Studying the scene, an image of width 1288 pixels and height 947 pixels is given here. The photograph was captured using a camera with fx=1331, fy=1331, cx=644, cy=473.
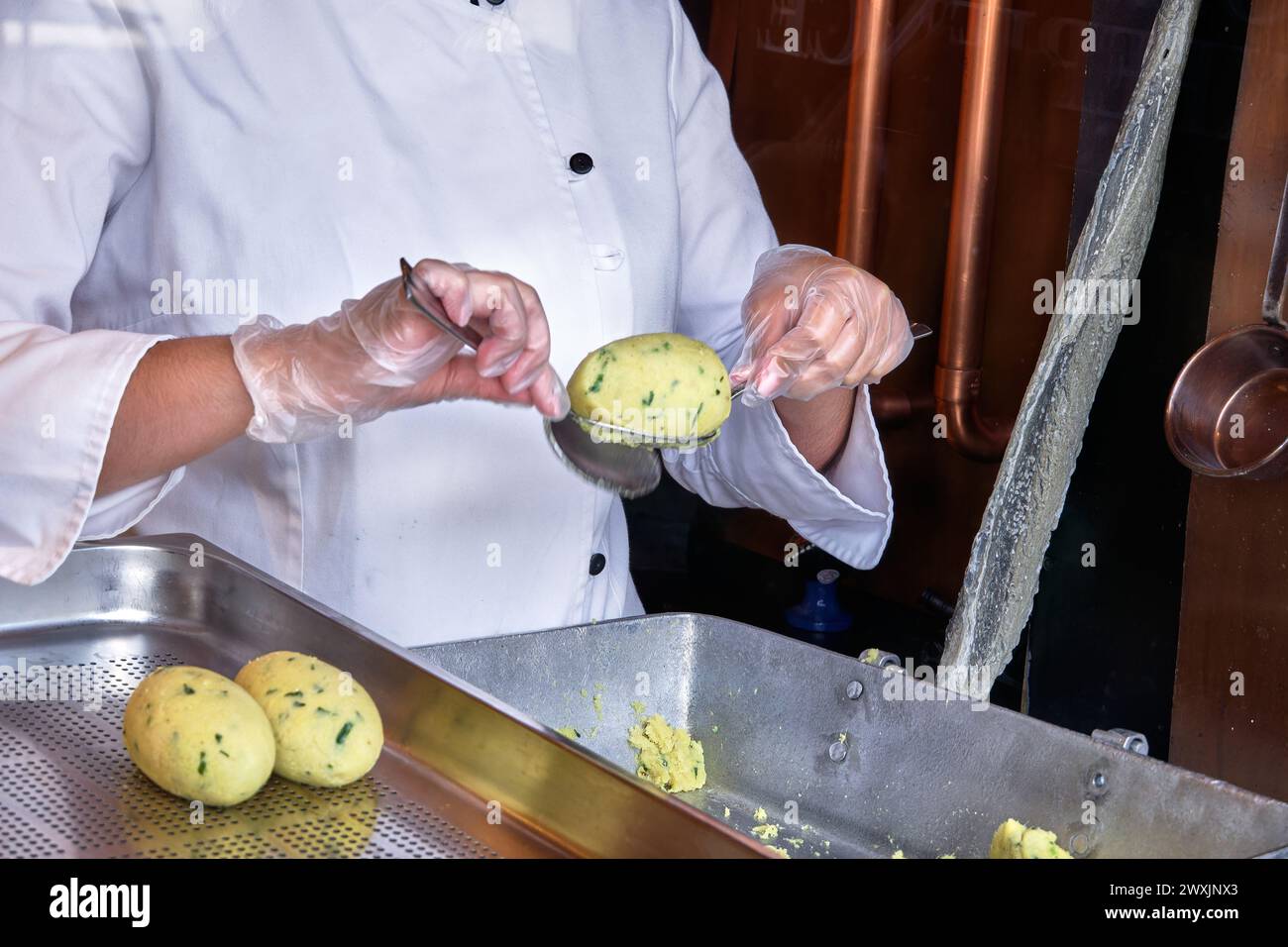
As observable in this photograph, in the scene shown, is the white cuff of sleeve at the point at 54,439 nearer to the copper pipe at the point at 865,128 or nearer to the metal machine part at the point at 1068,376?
the metal machine part at the point at 1068,376

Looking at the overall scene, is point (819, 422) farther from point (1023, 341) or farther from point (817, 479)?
point (1023, 341)

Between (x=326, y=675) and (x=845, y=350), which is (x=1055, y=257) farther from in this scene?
(x=326, y=675)

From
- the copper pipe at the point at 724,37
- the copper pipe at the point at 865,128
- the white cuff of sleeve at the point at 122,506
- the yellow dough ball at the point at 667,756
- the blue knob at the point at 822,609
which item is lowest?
the blue knob at the point at 822,609

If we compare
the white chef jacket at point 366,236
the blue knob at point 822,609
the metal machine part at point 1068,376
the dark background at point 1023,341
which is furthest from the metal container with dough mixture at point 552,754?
the blue knob at point 822,609

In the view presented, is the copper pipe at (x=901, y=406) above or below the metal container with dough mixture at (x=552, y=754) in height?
above

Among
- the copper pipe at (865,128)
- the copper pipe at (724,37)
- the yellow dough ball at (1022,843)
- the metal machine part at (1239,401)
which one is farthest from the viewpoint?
the copper pipe at (724,37)

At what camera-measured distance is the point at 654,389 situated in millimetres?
1264

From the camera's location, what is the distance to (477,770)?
3.13 feet

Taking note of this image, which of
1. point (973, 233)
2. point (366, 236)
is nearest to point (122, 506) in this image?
point (366, 236)

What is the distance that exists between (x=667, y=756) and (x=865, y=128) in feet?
4.52

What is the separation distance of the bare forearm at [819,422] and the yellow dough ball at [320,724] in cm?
70

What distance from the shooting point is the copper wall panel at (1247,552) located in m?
1.52

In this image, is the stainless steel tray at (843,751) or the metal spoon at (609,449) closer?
the stainless steel tray at (843,751)

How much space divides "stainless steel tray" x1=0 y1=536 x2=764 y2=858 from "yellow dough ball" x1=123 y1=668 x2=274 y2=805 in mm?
18
